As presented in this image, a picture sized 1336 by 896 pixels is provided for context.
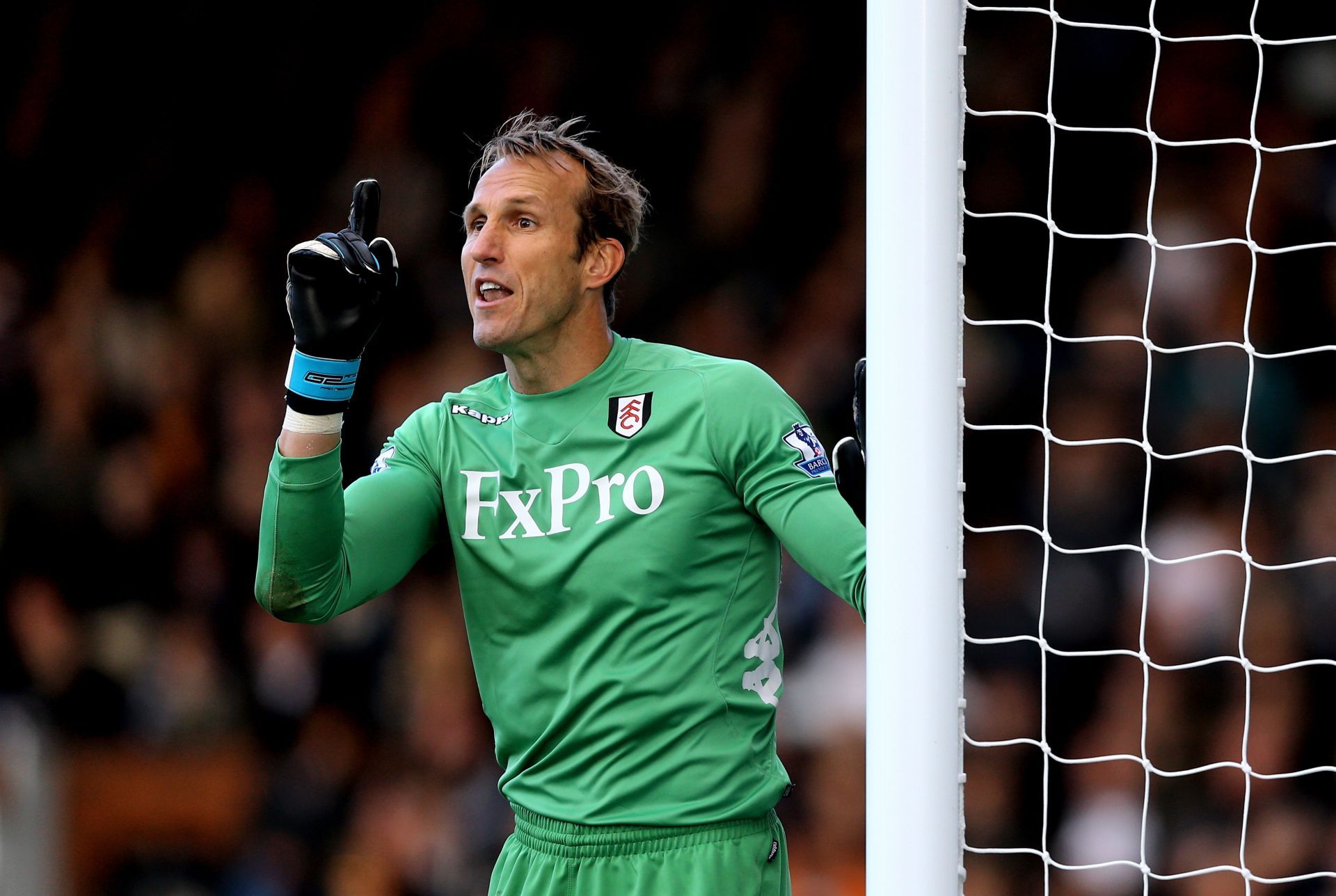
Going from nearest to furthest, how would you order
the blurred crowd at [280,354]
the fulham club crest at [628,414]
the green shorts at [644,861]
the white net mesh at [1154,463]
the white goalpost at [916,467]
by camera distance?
the white goalpost at [916,467], the green shorts at [644,861], the fulham club crest at [628,414], the white net mesh at [1154,463], the blurred crowd at [280,354]

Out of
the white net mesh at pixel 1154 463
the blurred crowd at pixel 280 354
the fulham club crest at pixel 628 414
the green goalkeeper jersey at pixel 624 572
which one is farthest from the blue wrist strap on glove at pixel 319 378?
the blurred crowd at pixel 280 354

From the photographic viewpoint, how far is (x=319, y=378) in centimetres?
217

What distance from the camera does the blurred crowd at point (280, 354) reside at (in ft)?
16.5

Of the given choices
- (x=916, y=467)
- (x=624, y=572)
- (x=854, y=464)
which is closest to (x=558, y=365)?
(x=624, y=572)

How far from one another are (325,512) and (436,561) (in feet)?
11.3

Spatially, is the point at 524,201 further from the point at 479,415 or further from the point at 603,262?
the point at 479,415

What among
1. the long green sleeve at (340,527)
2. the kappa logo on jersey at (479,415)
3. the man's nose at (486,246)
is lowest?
the long green sleeve at (340,527)

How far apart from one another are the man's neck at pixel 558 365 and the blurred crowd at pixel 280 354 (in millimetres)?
2522

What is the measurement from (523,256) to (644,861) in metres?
0.98

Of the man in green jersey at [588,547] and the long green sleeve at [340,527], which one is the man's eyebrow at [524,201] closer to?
the man in green jersey at [588,547]

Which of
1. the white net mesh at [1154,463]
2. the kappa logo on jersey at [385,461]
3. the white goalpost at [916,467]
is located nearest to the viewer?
the white goalpost at [916,467]

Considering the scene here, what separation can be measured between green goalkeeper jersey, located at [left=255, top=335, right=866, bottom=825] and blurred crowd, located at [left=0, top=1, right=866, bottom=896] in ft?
8.10

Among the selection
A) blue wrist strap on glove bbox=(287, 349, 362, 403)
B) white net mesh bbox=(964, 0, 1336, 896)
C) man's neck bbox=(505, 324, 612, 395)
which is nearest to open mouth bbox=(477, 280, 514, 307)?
man's neck bbox=(505, 324, 612, 395)

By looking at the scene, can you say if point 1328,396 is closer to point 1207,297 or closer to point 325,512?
point 1207,297
